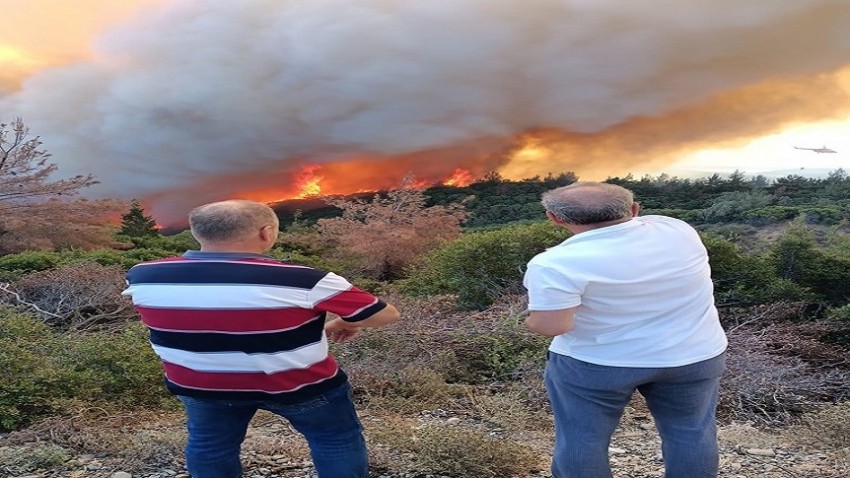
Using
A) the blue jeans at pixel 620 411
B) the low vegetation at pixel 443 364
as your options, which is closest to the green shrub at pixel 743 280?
the low vegetation at pixel 443 364

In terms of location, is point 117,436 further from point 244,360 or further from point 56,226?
point 56,226

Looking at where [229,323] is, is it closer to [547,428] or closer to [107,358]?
[547,428]

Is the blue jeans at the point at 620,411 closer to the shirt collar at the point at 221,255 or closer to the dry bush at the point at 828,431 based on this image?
the shirt collar at the point at 221,255

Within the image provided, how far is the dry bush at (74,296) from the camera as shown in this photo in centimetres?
676

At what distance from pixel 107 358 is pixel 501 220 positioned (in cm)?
1314

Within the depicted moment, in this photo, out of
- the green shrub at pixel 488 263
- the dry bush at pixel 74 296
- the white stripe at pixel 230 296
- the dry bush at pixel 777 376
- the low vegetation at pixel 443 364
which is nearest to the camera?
the white stripe at pixel 230 296

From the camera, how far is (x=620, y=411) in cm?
195

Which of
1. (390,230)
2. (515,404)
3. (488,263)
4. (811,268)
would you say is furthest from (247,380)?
Result: (390,230)

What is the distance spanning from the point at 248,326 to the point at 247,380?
19 centimetres

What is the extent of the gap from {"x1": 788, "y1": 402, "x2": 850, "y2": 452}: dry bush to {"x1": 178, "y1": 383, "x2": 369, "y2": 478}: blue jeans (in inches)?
104

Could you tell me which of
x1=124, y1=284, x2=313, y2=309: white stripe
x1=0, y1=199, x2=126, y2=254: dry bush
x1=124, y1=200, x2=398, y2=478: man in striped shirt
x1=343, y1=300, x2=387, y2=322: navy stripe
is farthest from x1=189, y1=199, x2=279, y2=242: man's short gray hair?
x1=0, y1=199, x2=126, y2=254: dry bush

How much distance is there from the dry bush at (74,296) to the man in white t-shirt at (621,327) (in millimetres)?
5929

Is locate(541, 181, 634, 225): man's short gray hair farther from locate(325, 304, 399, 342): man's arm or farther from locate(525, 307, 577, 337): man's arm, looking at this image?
locate(325, 304, 399, 342): man's arm

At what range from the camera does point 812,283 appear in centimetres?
741
